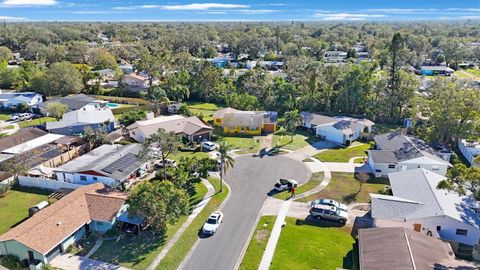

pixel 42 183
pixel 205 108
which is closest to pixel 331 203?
pixel 42 183

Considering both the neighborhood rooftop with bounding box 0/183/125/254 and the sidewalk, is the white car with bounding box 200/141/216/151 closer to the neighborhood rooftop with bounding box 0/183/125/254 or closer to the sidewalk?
the sidewalk

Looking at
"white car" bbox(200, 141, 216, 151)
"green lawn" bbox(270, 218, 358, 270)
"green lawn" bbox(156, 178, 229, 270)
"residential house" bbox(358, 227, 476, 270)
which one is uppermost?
"residential house" bbox(358, 227, 476, 270)

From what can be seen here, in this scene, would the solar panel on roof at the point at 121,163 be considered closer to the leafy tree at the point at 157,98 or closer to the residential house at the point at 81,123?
the residential house at the point at 81,123

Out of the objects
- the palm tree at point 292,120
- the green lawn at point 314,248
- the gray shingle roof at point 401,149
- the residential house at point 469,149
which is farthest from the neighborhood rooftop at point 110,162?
the residential house at point 469,149

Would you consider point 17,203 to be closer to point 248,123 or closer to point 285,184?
point 285,184

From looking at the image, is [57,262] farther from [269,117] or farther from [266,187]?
[269,117]

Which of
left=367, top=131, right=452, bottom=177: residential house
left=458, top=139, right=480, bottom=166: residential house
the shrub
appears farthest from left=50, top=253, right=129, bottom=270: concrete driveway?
left=458, top=139, right=480, bottom=166: residential house
